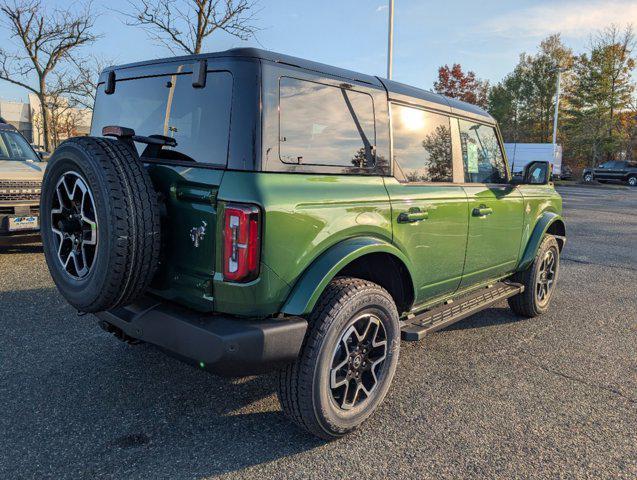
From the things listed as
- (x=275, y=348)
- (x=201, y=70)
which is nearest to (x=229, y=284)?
(x=275, y=348)

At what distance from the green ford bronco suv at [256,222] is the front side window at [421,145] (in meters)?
0.02

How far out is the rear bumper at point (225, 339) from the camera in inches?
88.0

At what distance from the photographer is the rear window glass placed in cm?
242

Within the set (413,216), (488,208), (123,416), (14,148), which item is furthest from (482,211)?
(14,148)

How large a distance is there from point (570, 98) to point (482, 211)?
1610 inches

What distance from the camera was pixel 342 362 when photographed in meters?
2.65

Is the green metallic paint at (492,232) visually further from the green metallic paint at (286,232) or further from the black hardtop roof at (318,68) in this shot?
the black hardtop roof at (318,68)

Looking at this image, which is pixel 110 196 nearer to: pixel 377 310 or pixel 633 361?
pixel 377 310

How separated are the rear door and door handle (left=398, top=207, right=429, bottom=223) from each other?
3.85 feet

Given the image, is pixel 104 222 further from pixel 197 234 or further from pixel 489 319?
pixel 489 319

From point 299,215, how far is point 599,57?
39.9 meters

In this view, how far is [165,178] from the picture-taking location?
8.37ft

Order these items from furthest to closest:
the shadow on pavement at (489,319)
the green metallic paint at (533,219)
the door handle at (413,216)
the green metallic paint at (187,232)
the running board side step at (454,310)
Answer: the shadow on pavement at (489,319), the green metallic paint at (533,219), the running board side step at (454,310), the door handle at (413,216), the green metallic paint at (187,232)

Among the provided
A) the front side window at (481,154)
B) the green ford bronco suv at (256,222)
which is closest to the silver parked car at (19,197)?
the green ford bronco suv at (256,222)
